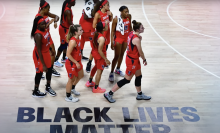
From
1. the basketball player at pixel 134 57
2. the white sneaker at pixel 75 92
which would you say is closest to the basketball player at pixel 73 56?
the white sneaker at pixel 75 92

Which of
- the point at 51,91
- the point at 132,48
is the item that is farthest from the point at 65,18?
the point at 132,48

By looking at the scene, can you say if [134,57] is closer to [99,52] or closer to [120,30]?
[99,52]

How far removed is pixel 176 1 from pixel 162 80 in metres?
5.12

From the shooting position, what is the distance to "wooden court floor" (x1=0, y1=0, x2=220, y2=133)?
561 cm

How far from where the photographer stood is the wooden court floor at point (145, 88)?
5.61 m

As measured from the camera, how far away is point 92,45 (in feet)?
20.9

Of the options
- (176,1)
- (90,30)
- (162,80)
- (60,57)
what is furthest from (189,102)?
(176,1)

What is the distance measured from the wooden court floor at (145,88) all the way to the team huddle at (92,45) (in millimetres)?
272

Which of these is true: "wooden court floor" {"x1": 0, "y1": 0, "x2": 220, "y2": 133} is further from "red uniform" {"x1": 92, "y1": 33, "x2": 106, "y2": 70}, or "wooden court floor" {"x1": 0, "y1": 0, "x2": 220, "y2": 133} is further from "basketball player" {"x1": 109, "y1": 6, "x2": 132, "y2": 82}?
"basketball player" {"x1": 109, "y1": 6, "x2": 132, "y2": 82}

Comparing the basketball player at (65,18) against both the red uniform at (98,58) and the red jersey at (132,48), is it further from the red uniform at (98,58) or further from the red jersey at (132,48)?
the red jersey at (132,48)

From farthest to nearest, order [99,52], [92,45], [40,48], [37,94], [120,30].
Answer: [120,30] → [92,45] → [37,94] → [99,52] → [40,48]

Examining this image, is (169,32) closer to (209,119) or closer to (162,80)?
(162,80)

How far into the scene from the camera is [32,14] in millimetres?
9812

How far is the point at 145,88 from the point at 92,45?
1.51 m
